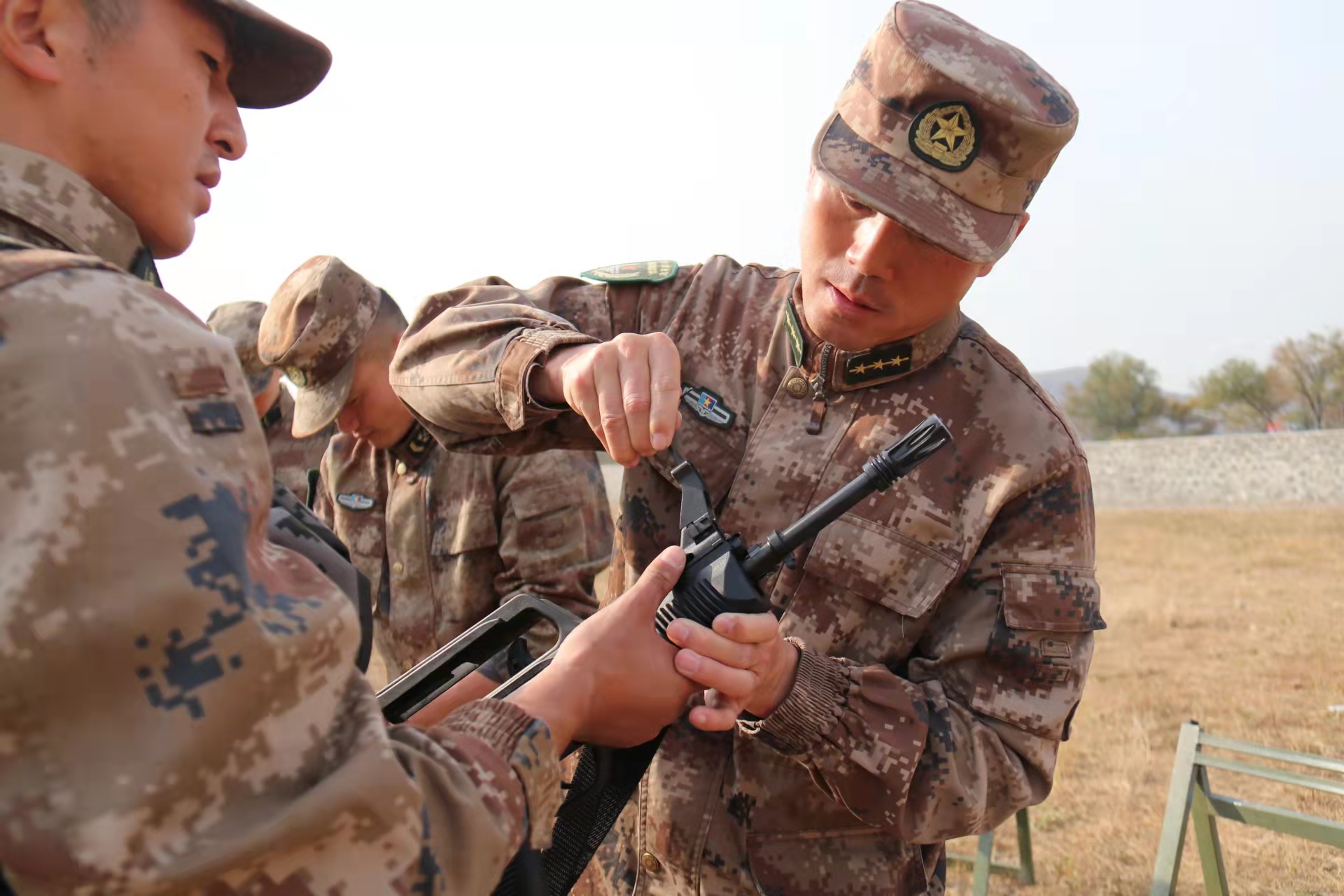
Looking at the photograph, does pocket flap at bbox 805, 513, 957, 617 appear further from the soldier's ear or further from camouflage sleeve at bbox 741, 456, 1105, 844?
the soldier's ear

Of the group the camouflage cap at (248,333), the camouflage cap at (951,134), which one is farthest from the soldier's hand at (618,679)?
the camouflage cap at (248,333)

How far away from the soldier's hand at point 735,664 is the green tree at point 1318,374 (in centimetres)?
6408

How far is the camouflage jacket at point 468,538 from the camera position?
3.87 m

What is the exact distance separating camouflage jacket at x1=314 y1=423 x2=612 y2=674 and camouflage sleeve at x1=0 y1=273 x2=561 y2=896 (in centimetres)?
263

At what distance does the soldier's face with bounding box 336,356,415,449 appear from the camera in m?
4.11

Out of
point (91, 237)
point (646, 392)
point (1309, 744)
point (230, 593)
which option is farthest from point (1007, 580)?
point (1309, 744)

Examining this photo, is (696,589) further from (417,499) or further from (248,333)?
(248,333)

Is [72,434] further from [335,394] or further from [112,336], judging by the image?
[335,394]

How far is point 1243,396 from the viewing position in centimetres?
6419

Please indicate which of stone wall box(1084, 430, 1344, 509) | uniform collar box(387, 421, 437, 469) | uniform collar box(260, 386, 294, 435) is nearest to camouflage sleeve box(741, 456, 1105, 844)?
uniform collar box(387, 421, 437, 469)

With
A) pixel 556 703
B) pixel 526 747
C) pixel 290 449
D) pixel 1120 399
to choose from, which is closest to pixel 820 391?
pixel 556 703

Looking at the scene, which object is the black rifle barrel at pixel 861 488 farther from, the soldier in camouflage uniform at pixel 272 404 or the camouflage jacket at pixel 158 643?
the soldier in camouflage uniform at pixel 272 404

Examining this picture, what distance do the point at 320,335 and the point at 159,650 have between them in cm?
320

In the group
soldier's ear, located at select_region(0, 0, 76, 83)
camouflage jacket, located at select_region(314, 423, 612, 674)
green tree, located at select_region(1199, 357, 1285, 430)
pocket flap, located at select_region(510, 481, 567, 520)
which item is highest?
soldier's ear, located at select_region(0, 0, 76, 83)
